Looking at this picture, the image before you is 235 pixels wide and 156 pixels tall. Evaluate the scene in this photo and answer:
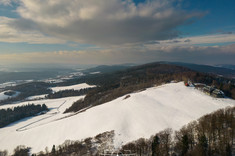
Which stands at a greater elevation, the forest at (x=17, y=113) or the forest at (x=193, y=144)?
the forest at (x=193, y=144)

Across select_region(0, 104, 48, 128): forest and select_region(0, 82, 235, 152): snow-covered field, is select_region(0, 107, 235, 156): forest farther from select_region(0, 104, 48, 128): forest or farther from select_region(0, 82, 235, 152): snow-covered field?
select_region(0, 104, 48, 128): forest

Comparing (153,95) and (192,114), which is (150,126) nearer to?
(192,114)

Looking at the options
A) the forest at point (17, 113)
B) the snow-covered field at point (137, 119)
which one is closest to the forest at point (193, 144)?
the snow-covered field at point (137, 119)

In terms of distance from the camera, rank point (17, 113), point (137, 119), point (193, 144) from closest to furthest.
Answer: point (193, 144)
point (137, 119)
point (17, 113)

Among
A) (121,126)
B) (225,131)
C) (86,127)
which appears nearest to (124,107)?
(121,126)

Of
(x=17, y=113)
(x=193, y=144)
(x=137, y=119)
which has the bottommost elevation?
(x=17, y=113)

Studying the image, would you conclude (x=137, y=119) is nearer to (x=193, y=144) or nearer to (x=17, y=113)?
(x=193, y=144)

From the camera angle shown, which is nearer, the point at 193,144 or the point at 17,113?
the point at 193,144

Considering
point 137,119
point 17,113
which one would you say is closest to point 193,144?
point 137,119

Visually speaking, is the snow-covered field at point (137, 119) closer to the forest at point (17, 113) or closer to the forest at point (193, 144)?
the forest at point (193, 144)
